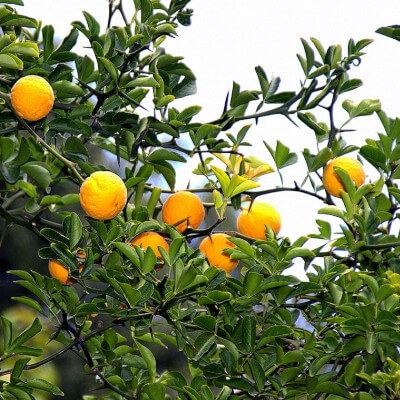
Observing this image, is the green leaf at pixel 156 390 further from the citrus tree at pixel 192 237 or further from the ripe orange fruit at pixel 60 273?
the ripe orange fruit at pixel 60 273

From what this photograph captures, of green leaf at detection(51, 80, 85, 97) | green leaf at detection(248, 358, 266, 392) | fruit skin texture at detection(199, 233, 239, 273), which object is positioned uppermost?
green leaf at detection(51, 80, 85, 97)

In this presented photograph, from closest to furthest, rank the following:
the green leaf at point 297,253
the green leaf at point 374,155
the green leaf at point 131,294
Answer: the green leaf at point 131,294, the green leaf at point 297,253, the green leaf at point 374,155

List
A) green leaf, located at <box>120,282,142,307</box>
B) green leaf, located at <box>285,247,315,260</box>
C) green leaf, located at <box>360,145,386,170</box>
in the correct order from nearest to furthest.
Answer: green leaf, located at <box>120,282,142,307</box>
green leaf, located at <box>285,247,315,260</box>
green leaf, located at <box>360,145,386,170</box>

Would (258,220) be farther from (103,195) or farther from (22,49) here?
(22,49)

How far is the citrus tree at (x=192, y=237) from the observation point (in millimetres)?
941

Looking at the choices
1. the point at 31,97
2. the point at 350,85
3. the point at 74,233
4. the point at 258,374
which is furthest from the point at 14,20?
the point at 258,374

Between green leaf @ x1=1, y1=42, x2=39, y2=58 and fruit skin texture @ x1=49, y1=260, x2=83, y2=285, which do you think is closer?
green leaf @ x1=1, y1=42, x2=39, y2=58

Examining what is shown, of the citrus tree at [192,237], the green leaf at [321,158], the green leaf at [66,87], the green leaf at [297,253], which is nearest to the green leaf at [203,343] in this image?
the citrus tree at [192,237]

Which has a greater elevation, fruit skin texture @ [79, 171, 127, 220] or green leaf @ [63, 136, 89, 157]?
green leaf @ [63, 136, 89, 157]

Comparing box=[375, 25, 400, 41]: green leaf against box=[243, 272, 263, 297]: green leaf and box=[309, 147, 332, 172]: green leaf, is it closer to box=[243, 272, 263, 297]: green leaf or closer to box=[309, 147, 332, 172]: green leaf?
box=[309, 147, 332, 172]: green leaf

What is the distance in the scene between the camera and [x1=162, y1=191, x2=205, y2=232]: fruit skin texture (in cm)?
107

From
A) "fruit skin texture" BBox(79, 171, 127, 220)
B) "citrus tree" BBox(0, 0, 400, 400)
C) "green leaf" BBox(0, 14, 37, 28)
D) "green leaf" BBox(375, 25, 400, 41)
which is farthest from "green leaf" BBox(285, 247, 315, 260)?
"green leaf" BBox(0, 14, 37, 28)

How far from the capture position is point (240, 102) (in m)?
1.10

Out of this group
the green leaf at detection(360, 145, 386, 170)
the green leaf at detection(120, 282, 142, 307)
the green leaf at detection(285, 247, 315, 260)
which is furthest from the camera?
the green leaf at detection(360, 145, 386, 170)
